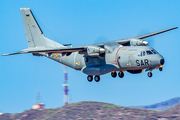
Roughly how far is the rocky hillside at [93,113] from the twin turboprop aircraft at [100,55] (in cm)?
10077

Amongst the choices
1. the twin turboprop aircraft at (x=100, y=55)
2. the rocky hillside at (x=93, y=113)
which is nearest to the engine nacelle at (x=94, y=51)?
the twin turboprop aircraft at (x=100, y=55)

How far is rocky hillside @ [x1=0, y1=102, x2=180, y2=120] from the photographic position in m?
132

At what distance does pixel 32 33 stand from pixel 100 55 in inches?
362

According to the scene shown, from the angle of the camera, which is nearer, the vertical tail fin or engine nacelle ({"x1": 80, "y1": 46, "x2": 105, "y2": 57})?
engine nacelle ({"x1": 80, "y1": 46, "x2": 105, "y2": 57})

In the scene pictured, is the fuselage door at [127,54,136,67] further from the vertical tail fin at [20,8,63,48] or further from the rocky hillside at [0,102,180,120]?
the rocky hillside at [0,102,180,120]

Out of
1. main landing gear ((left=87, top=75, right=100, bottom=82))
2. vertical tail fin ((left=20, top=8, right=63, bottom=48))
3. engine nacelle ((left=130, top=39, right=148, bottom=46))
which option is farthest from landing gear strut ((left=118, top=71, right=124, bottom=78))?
vertical tail fin ((left=20, top=8, right=63, bottom=48))

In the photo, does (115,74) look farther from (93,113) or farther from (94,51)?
(93,113)

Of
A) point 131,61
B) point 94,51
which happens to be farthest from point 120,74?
point 94,51

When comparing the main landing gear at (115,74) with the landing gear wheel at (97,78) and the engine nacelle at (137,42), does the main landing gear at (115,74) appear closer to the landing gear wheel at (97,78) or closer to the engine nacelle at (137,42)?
the landing gear wheel at (97,78)

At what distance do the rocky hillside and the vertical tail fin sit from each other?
100 m

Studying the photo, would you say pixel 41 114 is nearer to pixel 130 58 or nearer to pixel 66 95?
pixel 66 95

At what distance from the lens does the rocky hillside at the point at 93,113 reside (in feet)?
433

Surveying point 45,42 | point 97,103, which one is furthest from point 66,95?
point 45,42

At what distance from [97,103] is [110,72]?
380ft
